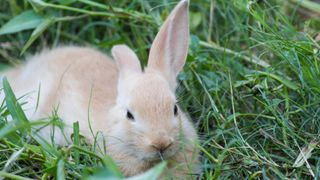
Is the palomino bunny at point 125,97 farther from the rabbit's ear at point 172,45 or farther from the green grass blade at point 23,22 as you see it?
the green grass blade at point 23,22

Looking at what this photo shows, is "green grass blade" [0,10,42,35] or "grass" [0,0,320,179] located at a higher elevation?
"green grass blade" [0,10,42,35]

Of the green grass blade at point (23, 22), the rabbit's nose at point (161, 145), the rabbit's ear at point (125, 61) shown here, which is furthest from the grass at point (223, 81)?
the rabbit's ear at point (125, 61)

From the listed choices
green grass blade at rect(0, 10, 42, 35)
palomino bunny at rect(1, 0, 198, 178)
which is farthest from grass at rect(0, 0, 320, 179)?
palomino bunny at rect(1, 0, 198, 178)

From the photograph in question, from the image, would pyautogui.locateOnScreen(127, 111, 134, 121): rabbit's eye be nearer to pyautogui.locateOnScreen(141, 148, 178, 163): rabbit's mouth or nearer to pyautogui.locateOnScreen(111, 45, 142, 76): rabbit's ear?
pyautogui.locateOnScreen(141, 148, 178, 163): rabbit's mouth

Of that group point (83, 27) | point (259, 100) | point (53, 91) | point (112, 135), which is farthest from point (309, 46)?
point (83, 27)

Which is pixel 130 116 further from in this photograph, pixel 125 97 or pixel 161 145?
pixel 161 145

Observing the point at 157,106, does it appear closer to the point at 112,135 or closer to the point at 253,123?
the point at 112,135
